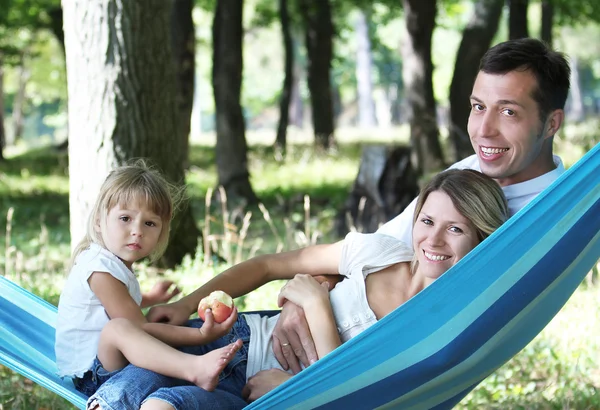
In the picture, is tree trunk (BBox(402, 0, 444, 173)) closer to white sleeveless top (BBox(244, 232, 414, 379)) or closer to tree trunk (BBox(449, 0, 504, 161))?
tree trunk (BBox(449, 0, 504, 161))

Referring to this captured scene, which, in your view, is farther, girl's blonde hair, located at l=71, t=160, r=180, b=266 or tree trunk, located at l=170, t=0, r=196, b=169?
tree trunk, located at l=170, t=0, r=196, b=169

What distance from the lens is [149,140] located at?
5066mm

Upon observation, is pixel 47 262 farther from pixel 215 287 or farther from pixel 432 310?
pixel 432 310

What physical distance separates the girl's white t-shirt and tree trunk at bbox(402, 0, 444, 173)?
8.51 meters

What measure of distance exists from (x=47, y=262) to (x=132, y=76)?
7.05 feet

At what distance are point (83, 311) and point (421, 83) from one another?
9150 millimetres

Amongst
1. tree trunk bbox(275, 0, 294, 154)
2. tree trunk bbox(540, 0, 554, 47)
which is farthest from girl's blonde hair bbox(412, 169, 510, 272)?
tree trunk bbox(540, 0, 554, 47)

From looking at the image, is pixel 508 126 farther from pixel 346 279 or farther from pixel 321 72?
pixel 321 72

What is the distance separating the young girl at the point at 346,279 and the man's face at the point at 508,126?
15 centimetres

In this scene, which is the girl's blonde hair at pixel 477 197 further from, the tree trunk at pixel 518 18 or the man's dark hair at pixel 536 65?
the tree trunk at pixel 518 18

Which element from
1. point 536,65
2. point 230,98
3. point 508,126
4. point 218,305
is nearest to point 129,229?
point 218,305

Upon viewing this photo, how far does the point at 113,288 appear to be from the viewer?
262 centimetres

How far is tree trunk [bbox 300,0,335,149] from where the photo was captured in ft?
51.3

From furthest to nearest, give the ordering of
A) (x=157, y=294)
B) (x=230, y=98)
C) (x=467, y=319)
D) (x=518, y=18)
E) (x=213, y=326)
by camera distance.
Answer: (x=518, y=18) → (x=230, y=98) → (x=157, y=294) → (x=213, y=326) → (x=467, y=319)
